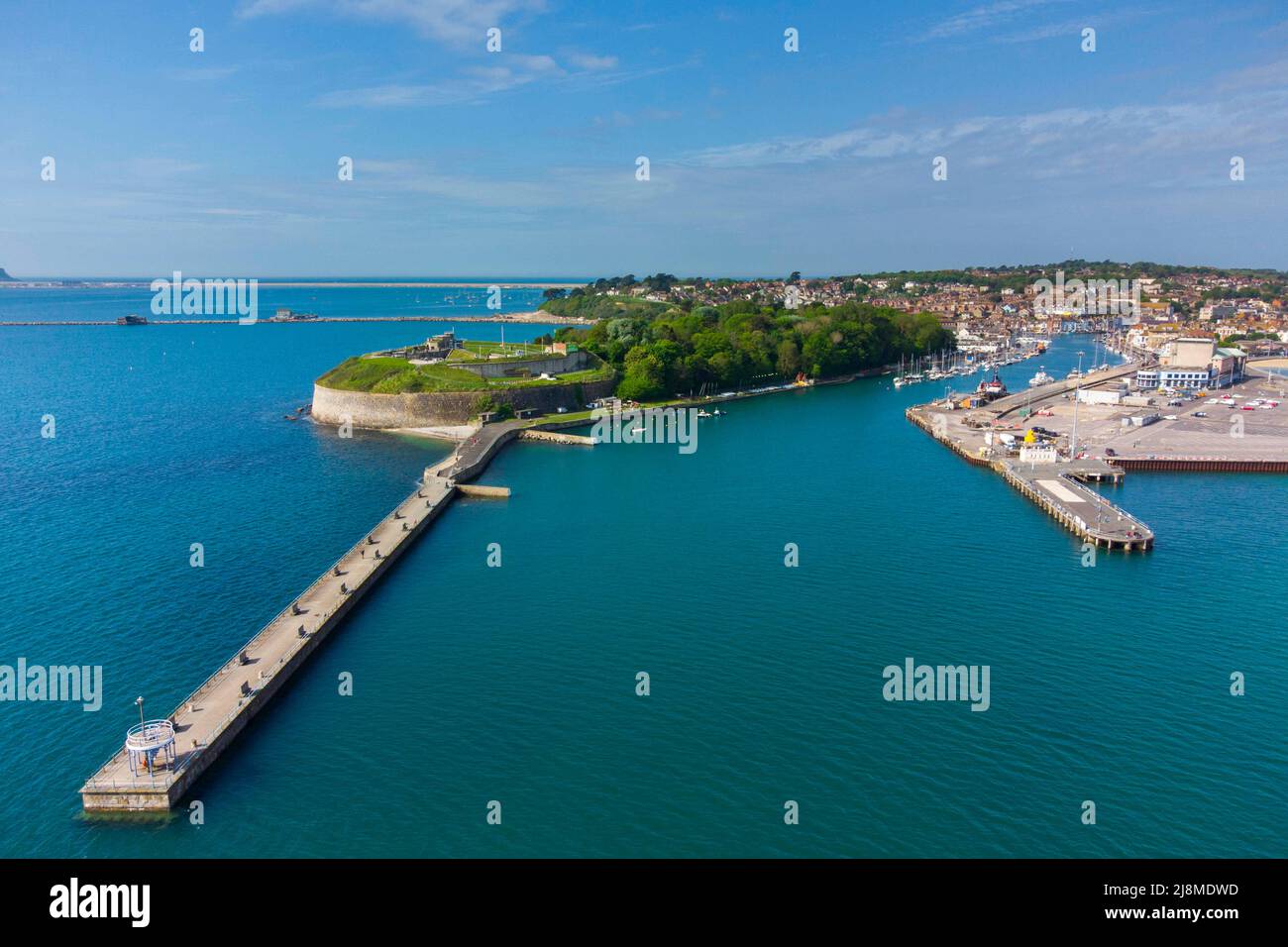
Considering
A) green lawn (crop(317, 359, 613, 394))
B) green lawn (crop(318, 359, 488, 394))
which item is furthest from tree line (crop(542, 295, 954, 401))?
green lawn (crop(318, 359, 488, 394))

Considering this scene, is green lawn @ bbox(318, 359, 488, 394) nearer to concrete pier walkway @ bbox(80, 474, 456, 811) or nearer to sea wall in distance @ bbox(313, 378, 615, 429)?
sea wall in distance @ bbox(313, 378, 615, 429)

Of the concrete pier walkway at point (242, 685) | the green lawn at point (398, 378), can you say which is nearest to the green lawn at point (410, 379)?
the green lawn at point (398, 378)

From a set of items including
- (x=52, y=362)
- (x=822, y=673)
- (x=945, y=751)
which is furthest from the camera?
(x=52, y=362)

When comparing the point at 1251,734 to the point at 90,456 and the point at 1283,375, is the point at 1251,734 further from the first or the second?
the point at 1283,375

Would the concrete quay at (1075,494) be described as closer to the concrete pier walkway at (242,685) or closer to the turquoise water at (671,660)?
the turquoise water at (671,660)

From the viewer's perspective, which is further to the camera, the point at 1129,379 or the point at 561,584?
the point at 1129,379

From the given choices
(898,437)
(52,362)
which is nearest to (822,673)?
(898,437)

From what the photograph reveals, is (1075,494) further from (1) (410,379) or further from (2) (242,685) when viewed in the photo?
(1) (410,379)

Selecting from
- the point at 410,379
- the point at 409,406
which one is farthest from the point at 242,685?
the point at 410,379
